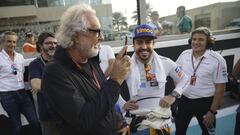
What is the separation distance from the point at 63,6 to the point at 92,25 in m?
2.20

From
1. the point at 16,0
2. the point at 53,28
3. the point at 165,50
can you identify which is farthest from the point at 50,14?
the point at 165,50

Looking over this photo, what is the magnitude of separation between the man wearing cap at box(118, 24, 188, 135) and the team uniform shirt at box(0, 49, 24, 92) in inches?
55.4

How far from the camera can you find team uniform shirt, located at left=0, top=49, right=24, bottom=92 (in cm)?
280

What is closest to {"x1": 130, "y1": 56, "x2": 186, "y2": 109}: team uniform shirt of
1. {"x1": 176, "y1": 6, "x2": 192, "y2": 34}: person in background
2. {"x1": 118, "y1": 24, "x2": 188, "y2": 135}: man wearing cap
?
{"x1": 118, "y1": 24, "x2": 188, "y2": 135}: man wearing cap

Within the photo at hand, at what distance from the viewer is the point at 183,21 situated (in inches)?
176

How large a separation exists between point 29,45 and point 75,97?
230 cm

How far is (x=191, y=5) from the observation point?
4.50m

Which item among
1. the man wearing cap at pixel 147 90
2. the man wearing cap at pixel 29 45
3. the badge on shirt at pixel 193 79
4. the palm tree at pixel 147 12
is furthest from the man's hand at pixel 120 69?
the palm tree at pixel 147 12

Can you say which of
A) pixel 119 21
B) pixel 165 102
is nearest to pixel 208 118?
pixel 165 102

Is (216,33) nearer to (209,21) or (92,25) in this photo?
(209,21)

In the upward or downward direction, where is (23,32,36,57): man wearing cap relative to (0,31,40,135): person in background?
upward

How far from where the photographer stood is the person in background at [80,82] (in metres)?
1.17

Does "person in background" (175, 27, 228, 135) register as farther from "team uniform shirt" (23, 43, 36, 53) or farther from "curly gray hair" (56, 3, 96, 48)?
"team uniform shirt" (23, 43, 36, 53)

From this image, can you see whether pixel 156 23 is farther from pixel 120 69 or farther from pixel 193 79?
pixel 120 69
